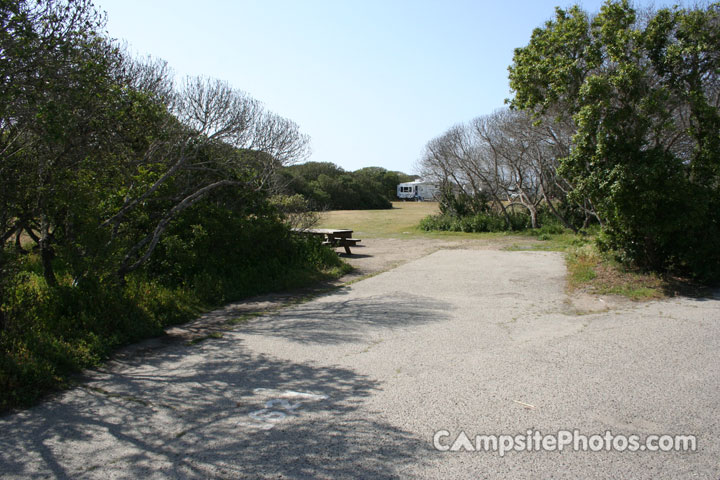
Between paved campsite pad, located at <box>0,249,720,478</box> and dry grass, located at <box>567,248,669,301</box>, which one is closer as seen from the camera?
paved campsite pad, located at <box>0,249,720,478</box>

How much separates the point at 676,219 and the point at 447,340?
515cm

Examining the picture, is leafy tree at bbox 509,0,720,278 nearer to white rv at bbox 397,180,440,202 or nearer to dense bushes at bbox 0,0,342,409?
dense bushes at bbox 0,0,342,409

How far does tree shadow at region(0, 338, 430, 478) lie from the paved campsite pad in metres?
0.01

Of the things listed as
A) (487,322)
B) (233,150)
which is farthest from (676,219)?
(233,150)

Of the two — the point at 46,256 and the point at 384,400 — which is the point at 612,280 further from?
the point at 46,256

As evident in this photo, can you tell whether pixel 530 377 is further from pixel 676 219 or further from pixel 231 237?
pixel 231 237

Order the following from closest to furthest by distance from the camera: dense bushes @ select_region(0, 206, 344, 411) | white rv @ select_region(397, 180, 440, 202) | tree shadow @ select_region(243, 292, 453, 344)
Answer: dense bushes @ select_region(0, 206, 344, 411)
tree shadow @ select_region(243, 292, 453, 344)
white rv @ select_region(397, 180, 440, 202)

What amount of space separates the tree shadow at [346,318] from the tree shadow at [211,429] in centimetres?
136

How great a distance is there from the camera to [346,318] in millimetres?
7043

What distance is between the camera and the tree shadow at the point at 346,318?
20.3 ft

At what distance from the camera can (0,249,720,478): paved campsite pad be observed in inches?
121

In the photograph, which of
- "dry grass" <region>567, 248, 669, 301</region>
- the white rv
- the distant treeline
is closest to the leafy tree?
→ "dry grass" <region>567, 248, 669, 301</region>

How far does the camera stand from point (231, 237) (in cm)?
924

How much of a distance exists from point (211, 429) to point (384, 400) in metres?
1.35
